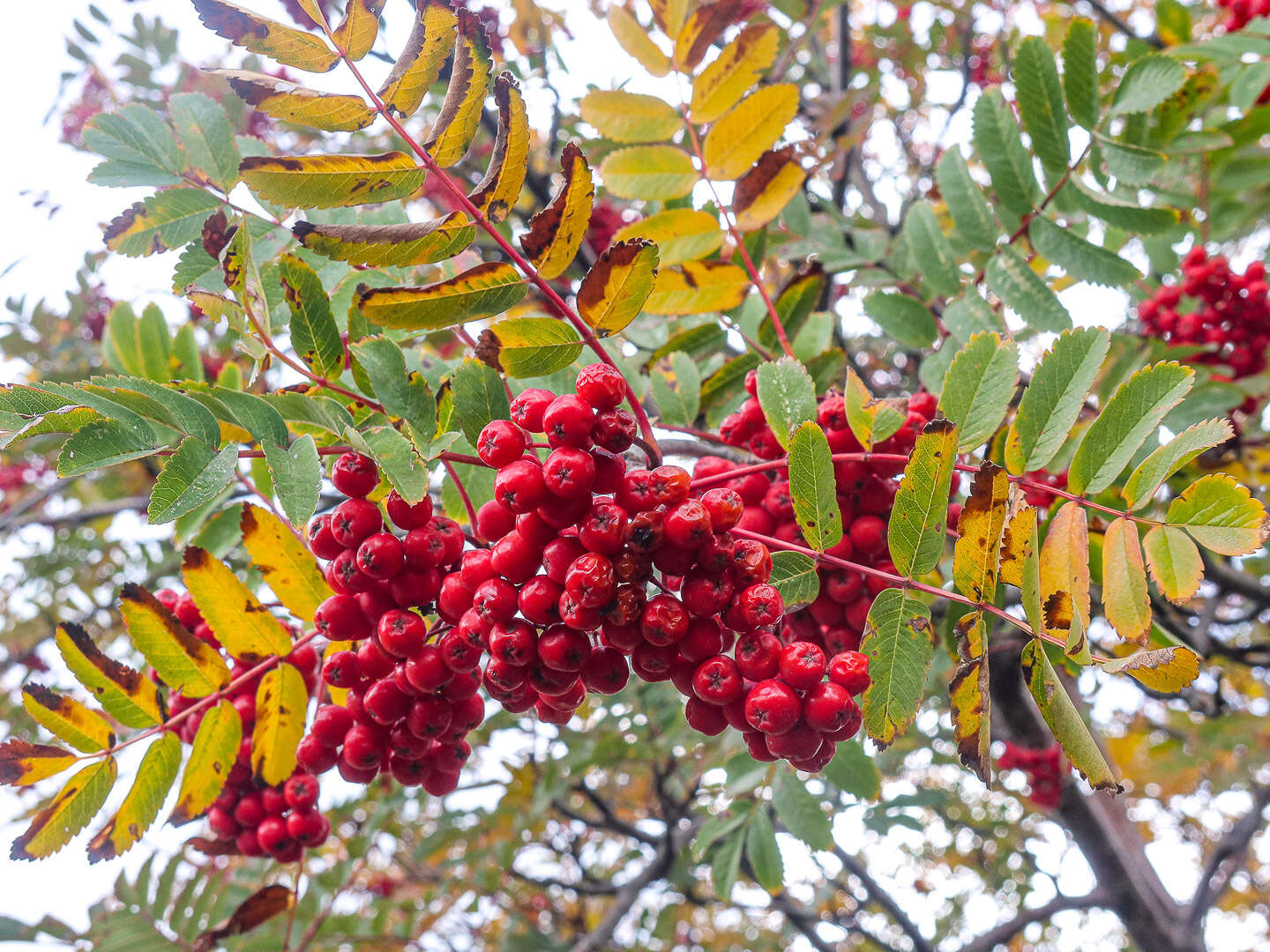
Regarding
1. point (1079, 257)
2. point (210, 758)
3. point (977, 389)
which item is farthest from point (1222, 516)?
point (210, 758)

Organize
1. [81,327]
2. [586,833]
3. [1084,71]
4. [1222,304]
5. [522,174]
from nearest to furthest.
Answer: [522,174], [1084,71], [1222,304], [81,327], [586,833]

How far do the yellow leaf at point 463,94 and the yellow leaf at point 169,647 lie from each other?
110 centimetres

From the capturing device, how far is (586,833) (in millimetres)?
6277

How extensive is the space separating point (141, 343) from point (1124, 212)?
113 inches

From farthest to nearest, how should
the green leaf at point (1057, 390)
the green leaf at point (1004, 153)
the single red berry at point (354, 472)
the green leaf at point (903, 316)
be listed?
the green leaf at point (903, 316) < the green leaf at point (1004, 153) < the green leaf at point (1057, 390) < the single red berry at point (354, 472)

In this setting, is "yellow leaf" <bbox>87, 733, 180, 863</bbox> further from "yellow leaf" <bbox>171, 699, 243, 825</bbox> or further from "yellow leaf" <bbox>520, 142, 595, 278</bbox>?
"yellow leaf" <bbox>520, 142, 595, 278</bbox>

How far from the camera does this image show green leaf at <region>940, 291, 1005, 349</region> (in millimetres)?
2197

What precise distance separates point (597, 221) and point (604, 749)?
270 cm

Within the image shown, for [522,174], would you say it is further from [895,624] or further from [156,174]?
[156,174]

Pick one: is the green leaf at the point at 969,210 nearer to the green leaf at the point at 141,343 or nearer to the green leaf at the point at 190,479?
the green leaf at the point at 190,479

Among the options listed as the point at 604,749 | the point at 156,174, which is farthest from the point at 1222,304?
the point at 156,174

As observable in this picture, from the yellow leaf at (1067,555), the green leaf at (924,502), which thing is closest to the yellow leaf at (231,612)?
the green leaf at (924,502)

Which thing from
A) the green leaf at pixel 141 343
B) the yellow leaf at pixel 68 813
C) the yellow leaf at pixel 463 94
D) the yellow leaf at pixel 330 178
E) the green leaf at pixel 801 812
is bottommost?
the yellow leaf at pixel 68 813

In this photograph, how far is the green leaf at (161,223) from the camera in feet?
6.11
